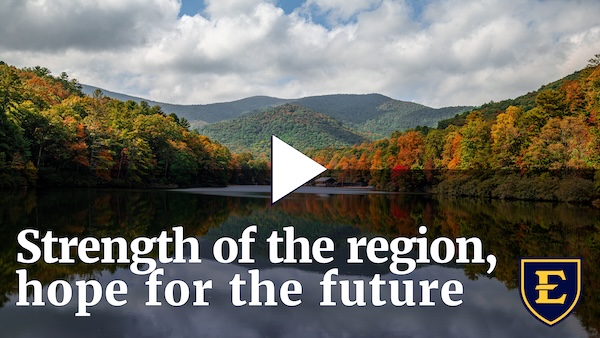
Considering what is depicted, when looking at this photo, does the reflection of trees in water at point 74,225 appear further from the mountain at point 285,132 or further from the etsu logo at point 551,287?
the mountain at point 285,132

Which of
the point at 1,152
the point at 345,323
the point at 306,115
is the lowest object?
the point at 345,323

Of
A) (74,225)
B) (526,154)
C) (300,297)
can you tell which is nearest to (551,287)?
(300,297)

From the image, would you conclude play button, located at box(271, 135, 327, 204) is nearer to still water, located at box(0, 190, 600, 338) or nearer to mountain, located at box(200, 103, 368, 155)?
still water, located at box(0, 190, 600, 338)

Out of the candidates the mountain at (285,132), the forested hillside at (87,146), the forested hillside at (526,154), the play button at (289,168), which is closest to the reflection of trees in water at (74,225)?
the play button at (289,168)

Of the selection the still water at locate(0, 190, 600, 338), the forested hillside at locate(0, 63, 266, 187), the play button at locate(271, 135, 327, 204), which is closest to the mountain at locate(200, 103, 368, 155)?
the forested hillside at locate(0, 63, 266, 187)

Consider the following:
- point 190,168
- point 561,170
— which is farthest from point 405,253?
point 190,168

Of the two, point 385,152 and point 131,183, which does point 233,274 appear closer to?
point 131,183

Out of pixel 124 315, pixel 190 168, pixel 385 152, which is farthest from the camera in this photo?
pixel 385 152
